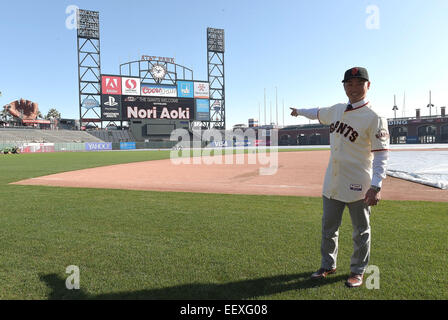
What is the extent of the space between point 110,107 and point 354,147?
179 ft

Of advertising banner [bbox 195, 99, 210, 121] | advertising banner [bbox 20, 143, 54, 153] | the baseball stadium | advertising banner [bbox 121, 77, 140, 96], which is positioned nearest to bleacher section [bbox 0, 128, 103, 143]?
advertising banner [bbox 20, 143, 54, 153]

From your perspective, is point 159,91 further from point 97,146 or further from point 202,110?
point 97,146

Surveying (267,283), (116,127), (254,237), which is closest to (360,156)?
(267,283)

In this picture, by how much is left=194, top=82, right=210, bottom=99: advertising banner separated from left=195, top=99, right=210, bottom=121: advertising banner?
845 mm

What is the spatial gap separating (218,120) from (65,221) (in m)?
59.3

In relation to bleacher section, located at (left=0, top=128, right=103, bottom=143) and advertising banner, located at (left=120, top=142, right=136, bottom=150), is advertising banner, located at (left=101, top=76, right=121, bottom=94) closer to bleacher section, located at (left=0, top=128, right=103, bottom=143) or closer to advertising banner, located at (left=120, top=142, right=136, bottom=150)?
bleacher section, located at (left=0, top=128, right=103, bottom=143)

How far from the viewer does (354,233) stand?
9.10ft

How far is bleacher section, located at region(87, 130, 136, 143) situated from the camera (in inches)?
2140

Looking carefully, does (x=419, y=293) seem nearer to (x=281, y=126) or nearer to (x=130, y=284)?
(x=130, y=284)

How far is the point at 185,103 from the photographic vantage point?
2243 inches

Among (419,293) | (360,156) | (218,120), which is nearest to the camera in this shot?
(419,293)

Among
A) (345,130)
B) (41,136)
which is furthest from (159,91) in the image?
(345,130)

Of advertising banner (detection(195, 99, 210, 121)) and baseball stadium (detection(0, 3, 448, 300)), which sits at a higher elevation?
advertising banner (detection(195, 99, 210, 121))

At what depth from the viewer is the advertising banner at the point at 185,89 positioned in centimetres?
5684
